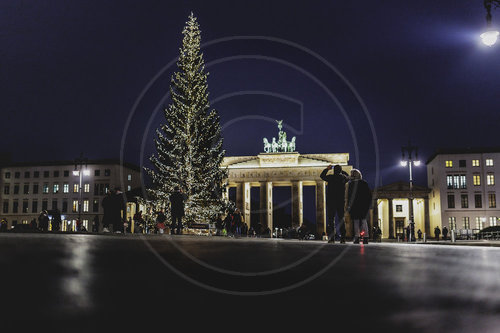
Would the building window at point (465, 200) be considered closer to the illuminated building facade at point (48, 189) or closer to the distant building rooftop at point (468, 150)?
the distant building rooftop at point (468, 150)

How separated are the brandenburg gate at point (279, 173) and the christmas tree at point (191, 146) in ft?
143

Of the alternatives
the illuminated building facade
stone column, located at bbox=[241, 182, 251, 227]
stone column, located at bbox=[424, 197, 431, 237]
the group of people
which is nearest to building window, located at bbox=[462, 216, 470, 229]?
stone column, located at bbox=[424, 197, 431, 237]

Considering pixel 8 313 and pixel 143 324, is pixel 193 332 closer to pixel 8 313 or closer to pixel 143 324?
pixel 143 324

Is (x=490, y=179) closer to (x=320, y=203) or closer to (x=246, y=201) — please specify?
(x=320, y=203)

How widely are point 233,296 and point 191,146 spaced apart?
114 ft

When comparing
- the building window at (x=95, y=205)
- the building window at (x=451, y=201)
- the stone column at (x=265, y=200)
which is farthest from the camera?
the building window at (x=95, y=205)

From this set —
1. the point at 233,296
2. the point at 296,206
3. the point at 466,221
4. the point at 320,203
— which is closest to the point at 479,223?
the point at 466,221

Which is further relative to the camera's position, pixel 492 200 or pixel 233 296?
pixel 492 200

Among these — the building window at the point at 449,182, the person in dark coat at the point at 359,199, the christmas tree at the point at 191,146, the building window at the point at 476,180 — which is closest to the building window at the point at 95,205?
the christmas tree at the point at 191,146

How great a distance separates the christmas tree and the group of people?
23.6 meters

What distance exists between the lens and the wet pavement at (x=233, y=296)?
2.46 metres

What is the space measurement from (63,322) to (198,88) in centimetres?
3737

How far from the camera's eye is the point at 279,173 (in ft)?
273

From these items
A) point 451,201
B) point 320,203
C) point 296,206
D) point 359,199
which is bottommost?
point 359,199
